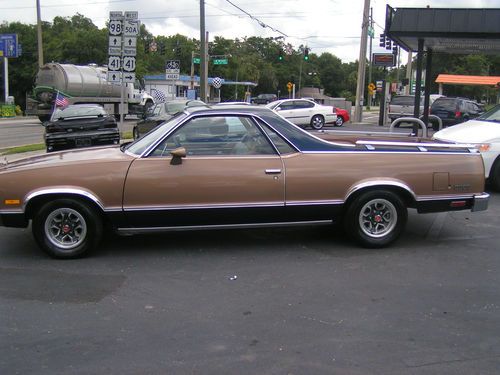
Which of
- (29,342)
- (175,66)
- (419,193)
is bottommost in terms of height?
(29,342)

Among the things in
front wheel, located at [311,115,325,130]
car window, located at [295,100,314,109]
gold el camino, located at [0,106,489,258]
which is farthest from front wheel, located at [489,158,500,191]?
front wheel, located at [311,115,325,130]

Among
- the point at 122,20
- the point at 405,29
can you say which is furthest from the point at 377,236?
the point at 122,20

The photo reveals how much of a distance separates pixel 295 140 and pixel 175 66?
1963 cm

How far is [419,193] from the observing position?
19.2ft

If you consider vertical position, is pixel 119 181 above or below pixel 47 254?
above

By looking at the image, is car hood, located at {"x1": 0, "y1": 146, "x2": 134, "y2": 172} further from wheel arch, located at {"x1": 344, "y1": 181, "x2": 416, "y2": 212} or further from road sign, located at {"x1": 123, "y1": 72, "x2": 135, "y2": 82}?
road sign, located at {"x1": 123, "y1": 72, "x2": 135, "y2": 82}

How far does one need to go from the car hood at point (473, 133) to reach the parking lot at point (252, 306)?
117 inches

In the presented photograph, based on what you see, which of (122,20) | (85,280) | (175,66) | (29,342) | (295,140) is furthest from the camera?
(175,66)

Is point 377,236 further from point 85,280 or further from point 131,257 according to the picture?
point 85,280

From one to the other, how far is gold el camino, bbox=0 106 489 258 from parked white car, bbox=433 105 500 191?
308 cm

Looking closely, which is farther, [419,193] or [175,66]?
[175,66]

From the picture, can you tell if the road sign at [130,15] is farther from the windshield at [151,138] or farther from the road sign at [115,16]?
the windshield at [151,138]

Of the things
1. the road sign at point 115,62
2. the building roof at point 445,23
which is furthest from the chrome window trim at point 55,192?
the building roof at point 445,23

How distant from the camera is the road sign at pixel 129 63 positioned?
1324cm
